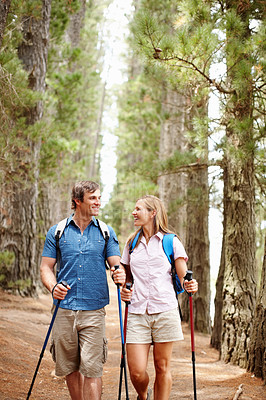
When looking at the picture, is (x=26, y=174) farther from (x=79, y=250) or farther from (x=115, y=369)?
(x=79, y=250)

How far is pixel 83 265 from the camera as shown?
11.3 ft

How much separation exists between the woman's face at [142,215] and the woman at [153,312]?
0.15 metres

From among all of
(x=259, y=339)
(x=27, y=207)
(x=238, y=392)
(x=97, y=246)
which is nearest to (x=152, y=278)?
(x=97, y=246)

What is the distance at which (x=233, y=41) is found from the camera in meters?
6.13

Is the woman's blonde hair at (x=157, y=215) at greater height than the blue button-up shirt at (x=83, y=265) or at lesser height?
greater

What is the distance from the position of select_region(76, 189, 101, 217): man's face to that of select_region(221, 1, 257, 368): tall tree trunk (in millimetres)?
3381

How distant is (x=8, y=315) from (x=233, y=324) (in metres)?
4.00

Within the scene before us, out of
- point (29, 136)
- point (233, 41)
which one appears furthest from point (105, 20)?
point (233, 41)

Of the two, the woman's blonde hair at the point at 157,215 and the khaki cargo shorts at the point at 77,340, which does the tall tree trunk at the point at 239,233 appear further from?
the khaki cargo shorts at the point at 77,340

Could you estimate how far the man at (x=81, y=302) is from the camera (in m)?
3.34

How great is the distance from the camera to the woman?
3.54m

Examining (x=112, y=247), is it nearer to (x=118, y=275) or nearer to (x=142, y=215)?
(x=118, y=275)

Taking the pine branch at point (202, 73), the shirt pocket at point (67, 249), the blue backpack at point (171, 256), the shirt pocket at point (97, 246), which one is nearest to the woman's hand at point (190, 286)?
the blue backpack at point (171, 256)

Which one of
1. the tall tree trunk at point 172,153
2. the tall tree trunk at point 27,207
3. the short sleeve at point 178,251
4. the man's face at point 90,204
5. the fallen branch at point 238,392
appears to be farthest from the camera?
the tall tree trunk at point 172,153
